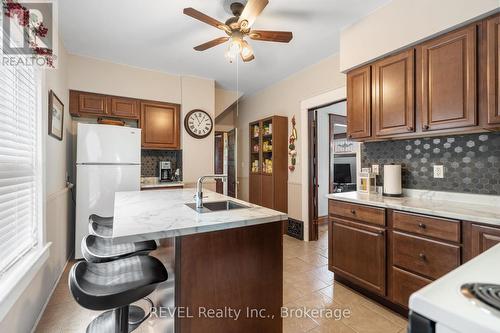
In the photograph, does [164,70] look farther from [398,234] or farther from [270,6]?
[398,234]

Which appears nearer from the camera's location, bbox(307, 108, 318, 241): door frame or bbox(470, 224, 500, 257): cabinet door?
bbox(470, 224, 500, 257): cabinet door

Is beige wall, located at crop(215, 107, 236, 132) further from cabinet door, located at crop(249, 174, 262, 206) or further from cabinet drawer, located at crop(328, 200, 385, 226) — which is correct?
cabinet drawer, located at crop(328, 200, 385, 226)

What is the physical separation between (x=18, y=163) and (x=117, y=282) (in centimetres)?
114

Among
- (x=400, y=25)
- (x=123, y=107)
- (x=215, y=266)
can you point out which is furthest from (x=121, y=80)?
(x=400, y=25)

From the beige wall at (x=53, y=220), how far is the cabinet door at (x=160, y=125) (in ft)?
Result: 3.21

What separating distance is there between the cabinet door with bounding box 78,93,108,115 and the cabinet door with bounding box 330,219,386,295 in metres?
3.51

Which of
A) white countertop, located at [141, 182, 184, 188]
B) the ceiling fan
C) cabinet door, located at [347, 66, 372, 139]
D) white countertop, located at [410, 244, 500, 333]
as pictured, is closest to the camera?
white countertop, located at [410, 244, 500, 333]

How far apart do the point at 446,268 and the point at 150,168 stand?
154 inches

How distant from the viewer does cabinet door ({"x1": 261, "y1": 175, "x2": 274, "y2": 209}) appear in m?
3.99

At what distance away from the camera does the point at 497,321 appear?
0.46 metres

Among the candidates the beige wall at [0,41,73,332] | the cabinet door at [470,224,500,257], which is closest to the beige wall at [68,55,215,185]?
the beige wall at [0,41,73,332]

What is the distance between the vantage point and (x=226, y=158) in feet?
17.9

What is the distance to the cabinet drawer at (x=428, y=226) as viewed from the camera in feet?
5.14

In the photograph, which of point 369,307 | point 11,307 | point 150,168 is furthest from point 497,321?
point 150,168
